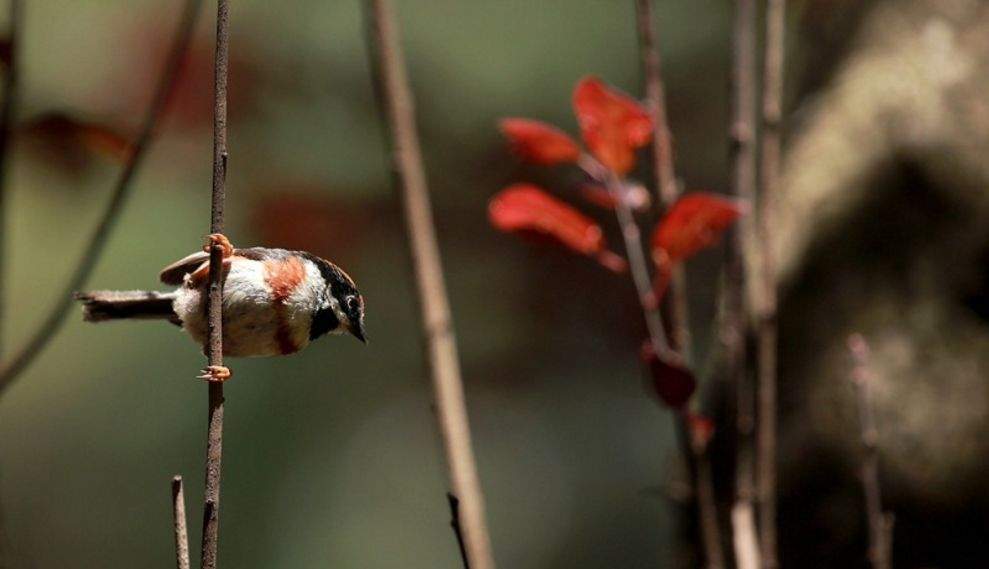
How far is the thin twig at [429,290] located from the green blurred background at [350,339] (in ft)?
9.10

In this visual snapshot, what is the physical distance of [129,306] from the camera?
150 cm

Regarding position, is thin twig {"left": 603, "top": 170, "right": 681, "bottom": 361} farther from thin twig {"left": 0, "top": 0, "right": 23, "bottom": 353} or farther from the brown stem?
thin twig {"left": 0, "top": 0, "right": 23, "bottom": 353}

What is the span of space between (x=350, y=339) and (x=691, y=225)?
346 cm

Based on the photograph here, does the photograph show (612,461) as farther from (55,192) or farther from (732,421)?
(732,421)

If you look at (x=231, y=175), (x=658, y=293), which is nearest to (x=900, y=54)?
(x=658, y=293)

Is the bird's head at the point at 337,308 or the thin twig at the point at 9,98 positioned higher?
the thin twig at the point at 9,98

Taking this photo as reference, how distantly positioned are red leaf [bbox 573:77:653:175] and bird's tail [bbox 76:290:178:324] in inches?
24.9

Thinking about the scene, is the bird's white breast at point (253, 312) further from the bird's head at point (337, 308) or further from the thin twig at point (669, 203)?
the thin twig at point (669, 203)

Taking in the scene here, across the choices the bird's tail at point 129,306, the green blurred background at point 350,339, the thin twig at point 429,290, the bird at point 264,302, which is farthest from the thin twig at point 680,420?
the green blurred background at point 350,339

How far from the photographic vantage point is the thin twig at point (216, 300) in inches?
28.2

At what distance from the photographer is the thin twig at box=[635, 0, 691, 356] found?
136 cm

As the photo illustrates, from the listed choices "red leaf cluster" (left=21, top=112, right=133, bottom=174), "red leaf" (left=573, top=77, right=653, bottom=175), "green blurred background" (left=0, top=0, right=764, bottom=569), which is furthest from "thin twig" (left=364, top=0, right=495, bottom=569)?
"green blurred background" (left=0, top=0, right=764, bottom=569)

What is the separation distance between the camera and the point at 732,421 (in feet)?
7.06

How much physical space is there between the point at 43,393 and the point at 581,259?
242cm
